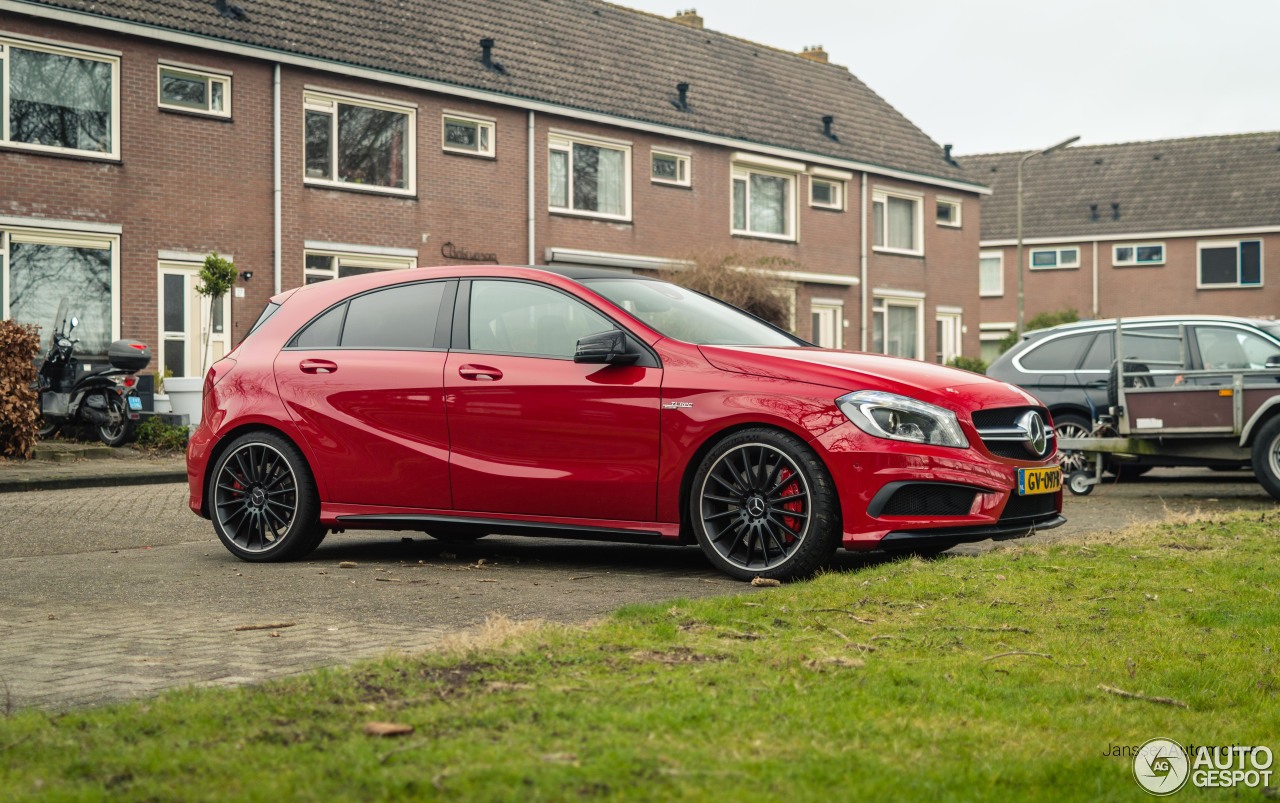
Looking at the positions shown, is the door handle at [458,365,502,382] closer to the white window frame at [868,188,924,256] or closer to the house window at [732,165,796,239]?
the house window at [732,165,796,239]

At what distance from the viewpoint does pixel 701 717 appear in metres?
4.20

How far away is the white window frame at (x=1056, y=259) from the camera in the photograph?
50438 mm

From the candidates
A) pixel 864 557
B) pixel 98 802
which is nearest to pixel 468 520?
pixel 864 557

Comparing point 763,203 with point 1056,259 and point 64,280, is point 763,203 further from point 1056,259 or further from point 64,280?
point 1056,259

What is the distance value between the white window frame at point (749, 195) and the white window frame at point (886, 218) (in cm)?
275

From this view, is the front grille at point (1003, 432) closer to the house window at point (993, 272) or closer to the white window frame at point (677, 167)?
the white window frame at point (677, 167)

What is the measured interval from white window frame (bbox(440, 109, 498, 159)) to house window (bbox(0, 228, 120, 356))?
6507mm

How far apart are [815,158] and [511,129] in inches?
356

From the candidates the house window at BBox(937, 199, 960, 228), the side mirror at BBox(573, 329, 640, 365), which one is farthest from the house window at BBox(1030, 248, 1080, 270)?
the side mirror at BBox(573, 329, 640, 365)

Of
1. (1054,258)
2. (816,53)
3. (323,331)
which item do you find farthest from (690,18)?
(323,331)

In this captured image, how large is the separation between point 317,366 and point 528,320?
1401 millimetres

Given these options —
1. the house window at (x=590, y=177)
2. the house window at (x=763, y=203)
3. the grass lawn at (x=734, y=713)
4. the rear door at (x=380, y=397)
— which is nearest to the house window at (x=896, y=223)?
the house window at (x=763, y=203)

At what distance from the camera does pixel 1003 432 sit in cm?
779

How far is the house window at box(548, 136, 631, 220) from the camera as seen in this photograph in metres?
28.0
